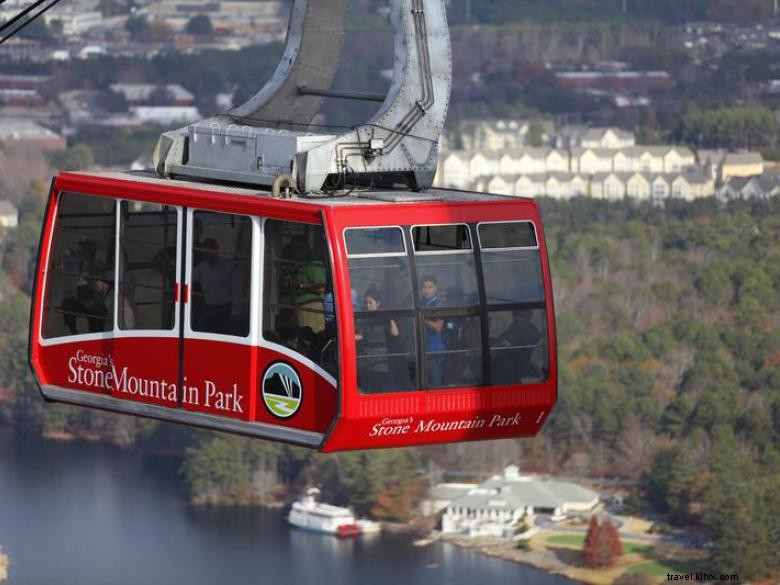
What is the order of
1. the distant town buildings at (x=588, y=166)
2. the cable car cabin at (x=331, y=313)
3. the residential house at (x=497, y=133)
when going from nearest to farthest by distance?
the cable car cabin at (x=331, y=313) → the distant town buildings at (x=588, y=166) → the residential house at (x=497, y=133)

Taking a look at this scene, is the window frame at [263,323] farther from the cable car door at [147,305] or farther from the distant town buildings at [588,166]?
the distant town buildings at [588,166]

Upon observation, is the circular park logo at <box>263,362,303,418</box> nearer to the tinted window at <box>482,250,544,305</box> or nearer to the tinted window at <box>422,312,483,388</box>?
the tinted window at <box>422,312,483,388</box>

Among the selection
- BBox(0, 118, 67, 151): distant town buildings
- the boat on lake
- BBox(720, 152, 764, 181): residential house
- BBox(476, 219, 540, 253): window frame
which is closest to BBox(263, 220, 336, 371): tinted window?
BBox(476, 219, 540, 253): window frame

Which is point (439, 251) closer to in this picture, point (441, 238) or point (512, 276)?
point (441, 238)

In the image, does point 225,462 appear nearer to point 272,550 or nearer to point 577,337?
point 272,550

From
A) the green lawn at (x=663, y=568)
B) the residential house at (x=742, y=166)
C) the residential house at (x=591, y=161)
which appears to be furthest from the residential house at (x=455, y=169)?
the green lawn at (x=663, y=568)

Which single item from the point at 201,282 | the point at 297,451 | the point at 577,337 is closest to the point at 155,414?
the point at 201,282
